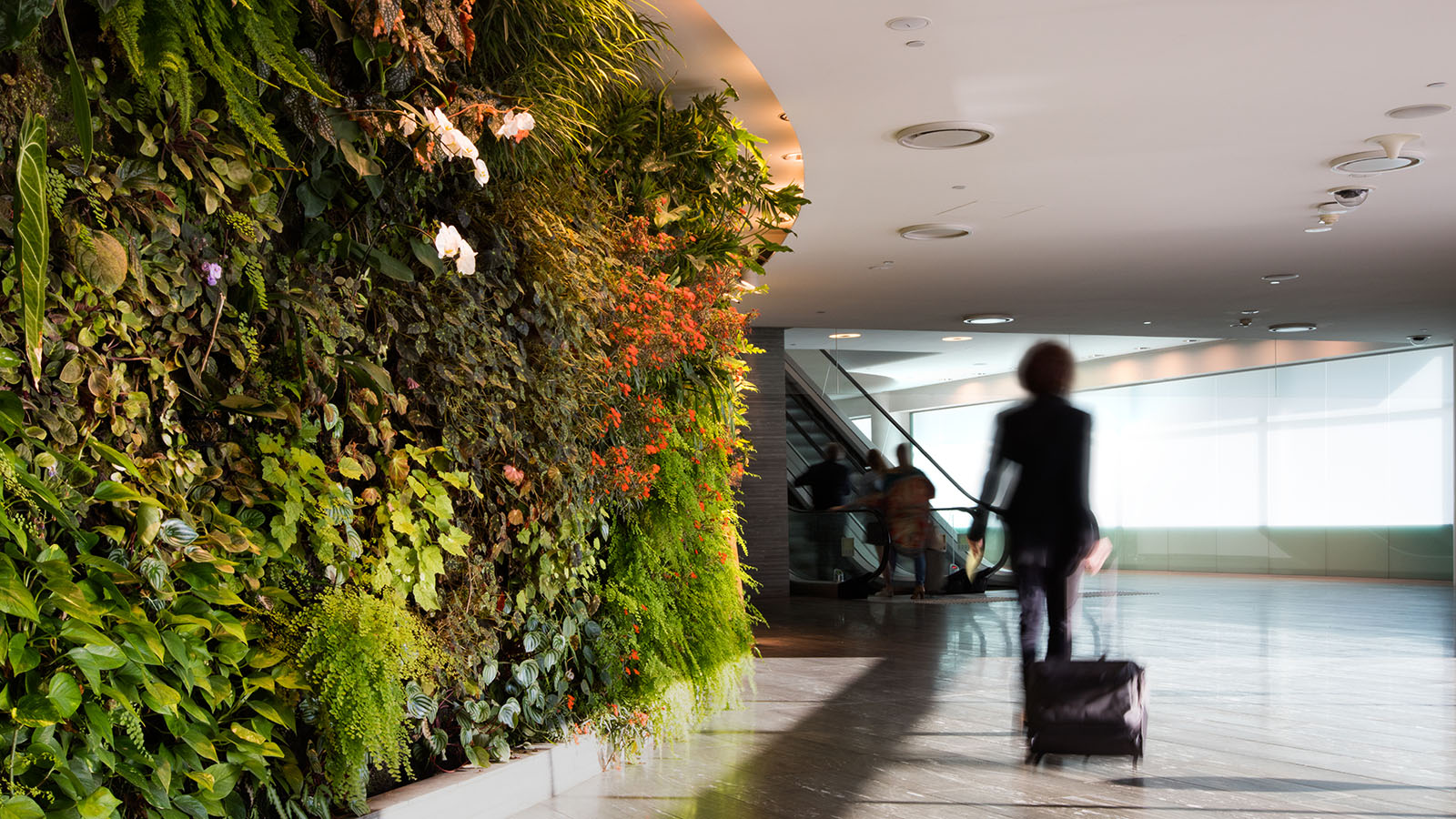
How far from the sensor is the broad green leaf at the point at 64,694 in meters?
1.67

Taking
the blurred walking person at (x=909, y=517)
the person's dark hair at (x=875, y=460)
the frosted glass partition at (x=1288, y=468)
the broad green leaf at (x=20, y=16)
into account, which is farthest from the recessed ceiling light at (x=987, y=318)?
the broad green leaf at (x=20, y=16)

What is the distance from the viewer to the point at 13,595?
1610 millimetres

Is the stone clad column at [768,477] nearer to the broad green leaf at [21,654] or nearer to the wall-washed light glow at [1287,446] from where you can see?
the wall-washed light glow at [1287,446]

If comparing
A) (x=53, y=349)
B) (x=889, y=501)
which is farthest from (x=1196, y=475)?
(x=53, y=349)

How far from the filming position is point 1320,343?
1395cm

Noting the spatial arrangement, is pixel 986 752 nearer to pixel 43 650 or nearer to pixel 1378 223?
pixel 43 650

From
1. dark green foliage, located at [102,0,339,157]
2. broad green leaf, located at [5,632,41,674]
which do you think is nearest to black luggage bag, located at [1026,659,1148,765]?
dark green foliage, located at [102,0,339,157]

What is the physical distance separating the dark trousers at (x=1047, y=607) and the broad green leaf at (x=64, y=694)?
2.80 meters

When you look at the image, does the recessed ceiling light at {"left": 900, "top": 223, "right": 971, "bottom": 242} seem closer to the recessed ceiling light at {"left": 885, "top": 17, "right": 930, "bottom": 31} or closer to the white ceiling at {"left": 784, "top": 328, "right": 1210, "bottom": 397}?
the recessed ceiling light at {"left": 885, "top": 17, "right": 930, "bottom": 31}

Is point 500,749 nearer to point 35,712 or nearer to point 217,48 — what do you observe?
point 35,712

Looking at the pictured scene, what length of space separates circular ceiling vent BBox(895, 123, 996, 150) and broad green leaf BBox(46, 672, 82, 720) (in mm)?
3969

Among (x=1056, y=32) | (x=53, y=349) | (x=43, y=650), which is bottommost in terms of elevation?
(x=43, y=650)

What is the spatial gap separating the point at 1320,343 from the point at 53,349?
48.9ft

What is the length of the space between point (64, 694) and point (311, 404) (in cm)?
82
